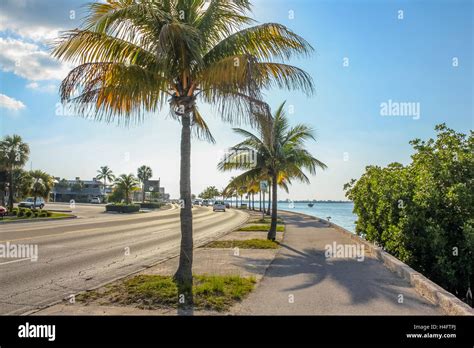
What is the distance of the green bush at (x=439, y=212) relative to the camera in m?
9.01

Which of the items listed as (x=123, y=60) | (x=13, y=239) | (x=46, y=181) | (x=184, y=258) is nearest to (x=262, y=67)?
(x=123, y=60)

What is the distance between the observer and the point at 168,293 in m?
6.92

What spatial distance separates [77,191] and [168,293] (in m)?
117

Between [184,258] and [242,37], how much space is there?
481cm

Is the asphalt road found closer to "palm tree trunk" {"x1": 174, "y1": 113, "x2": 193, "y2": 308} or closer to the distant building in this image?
"palm tree trunk" {"x1": 174, "y1": 113, "x2": 193, "y2": 308}

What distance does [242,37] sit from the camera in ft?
26.2

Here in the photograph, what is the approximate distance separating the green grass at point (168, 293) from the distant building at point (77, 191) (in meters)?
111

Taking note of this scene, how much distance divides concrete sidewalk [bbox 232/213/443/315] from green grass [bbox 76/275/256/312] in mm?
310

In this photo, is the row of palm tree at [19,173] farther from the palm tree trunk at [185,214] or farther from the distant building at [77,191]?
the distant building at [77,191]

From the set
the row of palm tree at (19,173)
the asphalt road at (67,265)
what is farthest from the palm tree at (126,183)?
the asphalt road at (67,265)

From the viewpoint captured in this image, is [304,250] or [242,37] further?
[304,250]

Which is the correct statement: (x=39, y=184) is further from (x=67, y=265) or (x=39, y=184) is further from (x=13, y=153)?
(x=67, y=265)

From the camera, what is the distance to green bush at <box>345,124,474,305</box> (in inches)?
355
